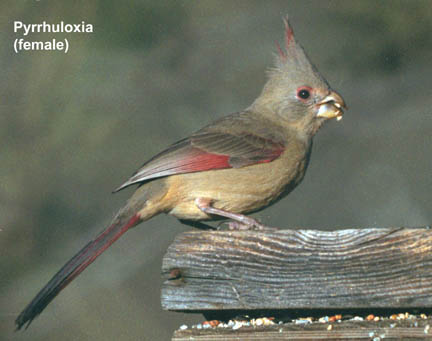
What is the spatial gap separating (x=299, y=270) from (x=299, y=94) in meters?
1.80

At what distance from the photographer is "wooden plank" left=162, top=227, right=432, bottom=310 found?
285 centimetres

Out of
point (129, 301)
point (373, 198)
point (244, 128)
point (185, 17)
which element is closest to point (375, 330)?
point (244, 128)

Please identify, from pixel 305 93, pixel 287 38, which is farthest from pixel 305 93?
pixel 287 38

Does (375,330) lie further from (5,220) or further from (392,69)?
(5,220)

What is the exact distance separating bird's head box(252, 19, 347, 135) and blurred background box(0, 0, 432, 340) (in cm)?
66

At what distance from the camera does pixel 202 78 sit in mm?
5430

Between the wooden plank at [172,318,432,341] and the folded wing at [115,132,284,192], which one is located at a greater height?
the folded wing at [115,132,284,192]

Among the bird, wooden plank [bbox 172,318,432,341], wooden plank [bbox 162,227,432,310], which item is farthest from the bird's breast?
wooden plank [bbox 172,318,432,341]

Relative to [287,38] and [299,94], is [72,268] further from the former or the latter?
[287,38]

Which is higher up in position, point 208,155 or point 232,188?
point 208,155

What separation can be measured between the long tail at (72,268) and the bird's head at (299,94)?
1.07 meters

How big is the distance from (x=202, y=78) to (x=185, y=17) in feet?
1.50

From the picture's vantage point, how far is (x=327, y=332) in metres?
2.80

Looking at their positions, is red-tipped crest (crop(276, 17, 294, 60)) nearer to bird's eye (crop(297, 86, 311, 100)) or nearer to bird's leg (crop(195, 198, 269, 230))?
bird's eye (crop(297, 86, 311, 100))
